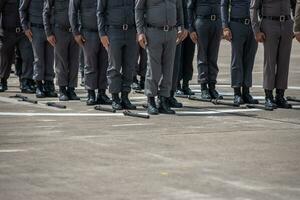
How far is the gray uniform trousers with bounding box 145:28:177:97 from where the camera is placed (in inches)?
501

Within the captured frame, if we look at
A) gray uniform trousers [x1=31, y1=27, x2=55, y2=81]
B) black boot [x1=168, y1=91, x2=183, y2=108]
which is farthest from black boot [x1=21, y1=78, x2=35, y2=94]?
black boot [x1=168, y1=91, x2=183, y2=108]

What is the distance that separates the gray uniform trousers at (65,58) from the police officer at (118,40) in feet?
5.34

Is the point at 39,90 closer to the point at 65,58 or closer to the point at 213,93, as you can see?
the point at 65,58

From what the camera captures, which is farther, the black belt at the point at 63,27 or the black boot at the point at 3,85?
the black boot at the point at 3,85

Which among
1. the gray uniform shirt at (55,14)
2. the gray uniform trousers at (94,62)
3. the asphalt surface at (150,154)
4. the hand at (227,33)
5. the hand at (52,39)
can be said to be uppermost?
the gray uniform shirt at (55,14)

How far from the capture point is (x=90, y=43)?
14.0 meters

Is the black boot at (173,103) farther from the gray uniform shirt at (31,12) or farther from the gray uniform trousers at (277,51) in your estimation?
the gray uniform shirt at (31,12)

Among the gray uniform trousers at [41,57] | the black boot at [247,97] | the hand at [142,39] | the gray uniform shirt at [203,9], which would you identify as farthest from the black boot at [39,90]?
the black boot at [247,97]

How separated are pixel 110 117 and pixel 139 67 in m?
4.22

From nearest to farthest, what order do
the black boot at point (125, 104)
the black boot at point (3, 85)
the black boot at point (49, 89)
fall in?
the black boot at point (125, 104) < the black boot at point (49, 89) < the black boot at point (3, 85)

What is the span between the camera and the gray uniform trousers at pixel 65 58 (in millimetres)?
14875

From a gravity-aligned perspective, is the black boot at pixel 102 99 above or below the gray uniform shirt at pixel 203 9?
below

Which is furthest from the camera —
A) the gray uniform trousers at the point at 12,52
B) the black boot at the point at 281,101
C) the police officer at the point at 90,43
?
the gray uniform trousers at the point at 12,52

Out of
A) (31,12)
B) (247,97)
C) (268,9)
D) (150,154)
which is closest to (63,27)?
(31,12)
